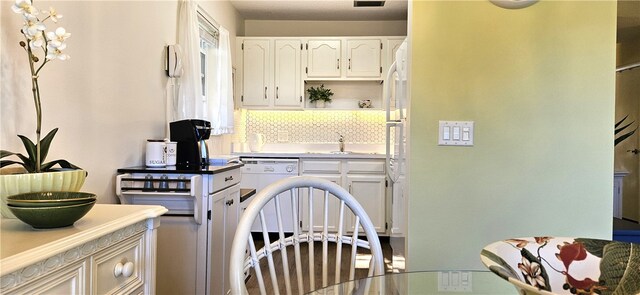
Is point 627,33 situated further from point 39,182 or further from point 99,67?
point 39,182

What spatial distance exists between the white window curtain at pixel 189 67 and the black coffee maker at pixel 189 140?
13.1 inches

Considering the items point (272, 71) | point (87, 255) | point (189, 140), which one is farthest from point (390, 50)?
point (87, 255)

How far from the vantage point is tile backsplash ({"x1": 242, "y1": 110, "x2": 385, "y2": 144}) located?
15.7 feet

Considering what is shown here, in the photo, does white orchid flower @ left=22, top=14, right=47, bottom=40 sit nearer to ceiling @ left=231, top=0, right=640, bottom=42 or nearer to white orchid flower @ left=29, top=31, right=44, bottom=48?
white orchid flower @ left=29, top=31, right=44, bottom=48

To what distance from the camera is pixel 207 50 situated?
3602 mm

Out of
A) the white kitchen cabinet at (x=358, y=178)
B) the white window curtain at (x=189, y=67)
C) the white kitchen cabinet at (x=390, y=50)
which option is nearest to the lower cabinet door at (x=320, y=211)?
the white kitchen cabinet at (x=358, y=178)

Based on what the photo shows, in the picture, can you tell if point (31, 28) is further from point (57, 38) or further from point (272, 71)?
point (272, 71)

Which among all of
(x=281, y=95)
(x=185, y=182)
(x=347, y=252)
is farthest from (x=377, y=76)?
(x=185, y=182)

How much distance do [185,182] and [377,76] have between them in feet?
9.58

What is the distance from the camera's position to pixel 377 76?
4.46 metres

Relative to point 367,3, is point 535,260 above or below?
below

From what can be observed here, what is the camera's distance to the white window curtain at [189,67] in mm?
2801

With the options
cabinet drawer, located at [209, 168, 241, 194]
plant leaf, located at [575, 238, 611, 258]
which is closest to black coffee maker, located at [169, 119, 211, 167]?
cabinet drawer, located at [209, 168, 241, 194]

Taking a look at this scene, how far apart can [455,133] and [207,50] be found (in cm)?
258
